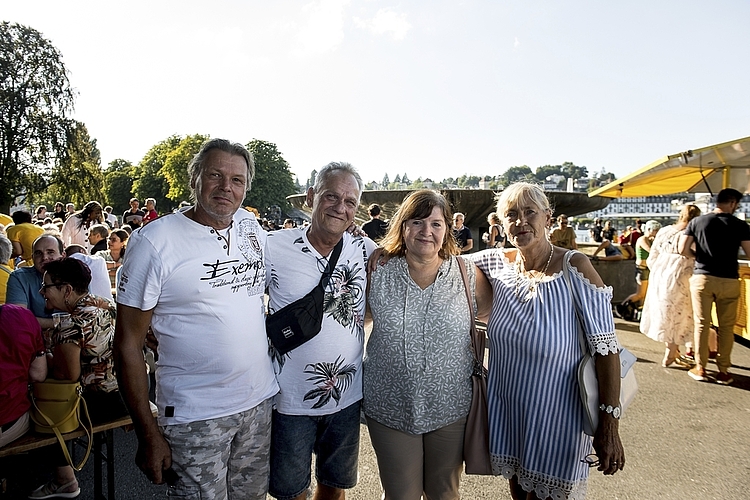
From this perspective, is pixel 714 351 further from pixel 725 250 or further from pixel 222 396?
pixel 222 396

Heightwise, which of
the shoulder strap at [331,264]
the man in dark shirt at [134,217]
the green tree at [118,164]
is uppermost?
the green tree at [118,164]

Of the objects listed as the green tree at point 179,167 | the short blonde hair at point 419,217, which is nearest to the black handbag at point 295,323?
the short blonde hair at point 419,217

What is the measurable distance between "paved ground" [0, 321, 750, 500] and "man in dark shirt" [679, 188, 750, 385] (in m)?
0.45

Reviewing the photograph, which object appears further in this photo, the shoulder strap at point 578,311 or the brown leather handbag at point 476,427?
the brown leather handbag at point 476,427

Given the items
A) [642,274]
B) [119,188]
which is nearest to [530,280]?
[642,274]

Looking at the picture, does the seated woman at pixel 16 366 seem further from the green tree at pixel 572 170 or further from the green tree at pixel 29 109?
the green tree at pixel 572 170

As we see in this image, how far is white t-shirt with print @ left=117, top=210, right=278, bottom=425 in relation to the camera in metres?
1.91

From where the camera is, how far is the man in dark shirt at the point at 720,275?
17.1ft

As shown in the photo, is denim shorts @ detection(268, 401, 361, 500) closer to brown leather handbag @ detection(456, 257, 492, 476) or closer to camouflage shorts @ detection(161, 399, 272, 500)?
camouflage shorts @ detection(161, 399, 272, 500)

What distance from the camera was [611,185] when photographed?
10.8 meters

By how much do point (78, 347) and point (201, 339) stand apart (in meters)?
1.57

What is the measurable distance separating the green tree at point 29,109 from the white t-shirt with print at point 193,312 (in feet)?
103

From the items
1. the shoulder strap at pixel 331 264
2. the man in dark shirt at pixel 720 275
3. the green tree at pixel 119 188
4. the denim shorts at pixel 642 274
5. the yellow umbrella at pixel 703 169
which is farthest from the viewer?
the green tree at pixel 119 188

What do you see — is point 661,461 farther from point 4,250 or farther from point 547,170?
point 547,170
